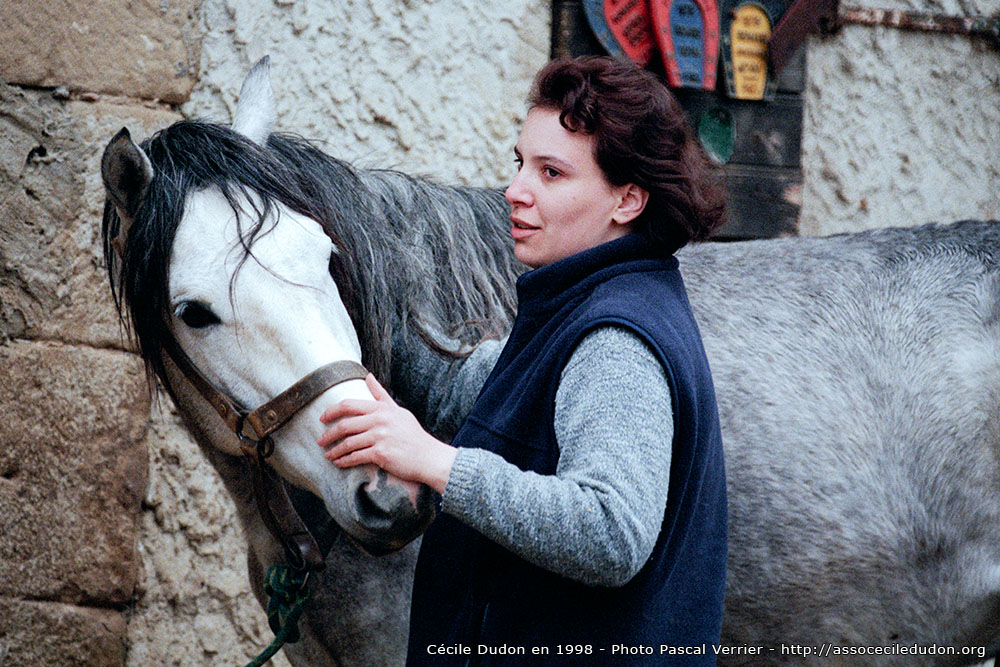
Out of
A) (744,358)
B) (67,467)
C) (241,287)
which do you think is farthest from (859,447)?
(67,467)

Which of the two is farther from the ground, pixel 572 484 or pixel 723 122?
pixel 572 484

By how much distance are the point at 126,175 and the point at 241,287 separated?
323 millimetres

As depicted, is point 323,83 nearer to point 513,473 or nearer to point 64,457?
point 64,457

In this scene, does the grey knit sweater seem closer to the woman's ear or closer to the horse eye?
the woman's ear

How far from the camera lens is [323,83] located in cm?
284

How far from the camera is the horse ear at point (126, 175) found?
4.88ft

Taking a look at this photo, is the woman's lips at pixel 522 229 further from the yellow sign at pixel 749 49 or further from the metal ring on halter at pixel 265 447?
the yellow sign at pixel 749 49

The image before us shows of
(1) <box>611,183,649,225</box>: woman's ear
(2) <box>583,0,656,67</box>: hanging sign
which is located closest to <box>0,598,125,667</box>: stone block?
(1) <box>611,183,649,225</box>: woman's ear

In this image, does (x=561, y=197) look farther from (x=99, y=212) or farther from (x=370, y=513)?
(x=99, y=212)

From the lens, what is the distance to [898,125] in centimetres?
347

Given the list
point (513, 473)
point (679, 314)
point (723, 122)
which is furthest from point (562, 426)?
point (723, 122)

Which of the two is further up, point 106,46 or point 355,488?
point 106,46

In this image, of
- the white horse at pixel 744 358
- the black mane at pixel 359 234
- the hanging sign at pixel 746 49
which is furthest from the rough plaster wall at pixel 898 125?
the black mane at pixel 359 234

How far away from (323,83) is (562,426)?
2016mm
